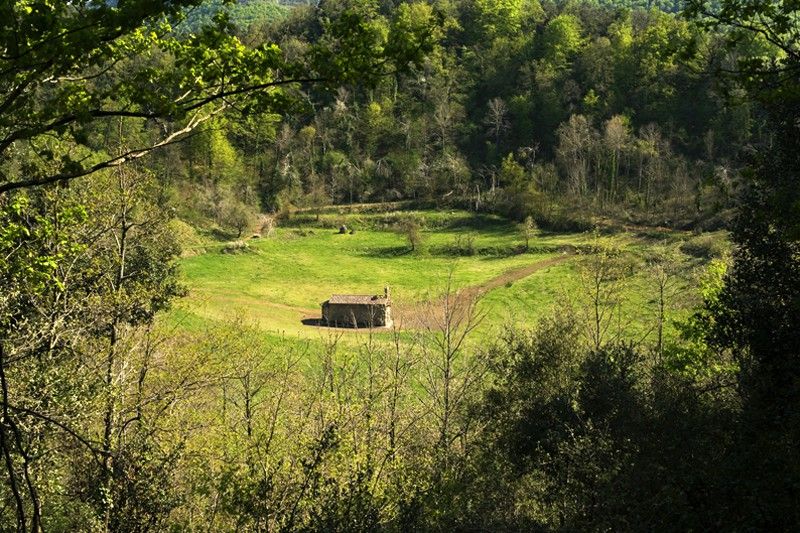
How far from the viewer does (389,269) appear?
6038 cm

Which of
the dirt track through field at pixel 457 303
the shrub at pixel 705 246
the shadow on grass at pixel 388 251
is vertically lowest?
the dirt track through field at pixel 457 303

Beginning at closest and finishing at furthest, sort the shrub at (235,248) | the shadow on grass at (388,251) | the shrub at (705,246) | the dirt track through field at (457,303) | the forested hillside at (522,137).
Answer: the dirt track through field at (457,303) → the shrub at (705,246) → the shrub at (235,248) → the shadow on grass at (388,251) → the forested hillside at (522,137)

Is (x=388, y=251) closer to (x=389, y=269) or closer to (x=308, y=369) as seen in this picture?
(x=389, y=269)

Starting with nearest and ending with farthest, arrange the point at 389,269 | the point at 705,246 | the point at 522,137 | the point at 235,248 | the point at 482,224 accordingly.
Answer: the point at 705,246 < the point at 389,269 < the point at 235,248 < the point at 482,224 < the point at 522,137

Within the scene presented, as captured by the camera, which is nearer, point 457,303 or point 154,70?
point 154,70

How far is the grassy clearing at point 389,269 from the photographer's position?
42.4m

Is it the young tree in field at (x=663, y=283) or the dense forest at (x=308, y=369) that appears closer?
the dense forest at (x=308, y=369)

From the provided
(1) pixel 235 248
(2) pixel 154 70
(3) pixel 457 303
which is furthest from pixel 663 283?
(1) pixel 235 248

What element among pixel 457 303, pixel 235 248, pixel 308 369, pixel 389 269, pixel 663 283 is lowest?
pixel 308 369

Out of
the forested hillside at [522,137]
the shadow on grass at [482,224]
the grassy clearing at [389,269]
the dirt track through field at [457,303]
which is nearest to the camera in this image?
the dirt track through field at [457,303]

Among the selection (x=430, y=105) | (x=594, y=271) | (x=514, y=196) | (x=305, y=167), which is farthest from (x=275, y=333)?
(x=430, y=105)

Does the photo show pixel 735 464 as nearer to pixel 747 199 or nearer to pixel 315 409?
pixel 747 199

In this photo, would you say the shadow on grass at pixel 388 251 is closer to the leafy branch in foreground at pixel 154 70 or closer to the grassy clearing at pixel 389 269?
the grassy clearing at pixel 389 269

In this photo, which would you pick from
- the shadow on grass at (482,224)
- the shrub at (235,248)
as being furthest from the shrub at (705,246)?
the shrub at (235,248)
